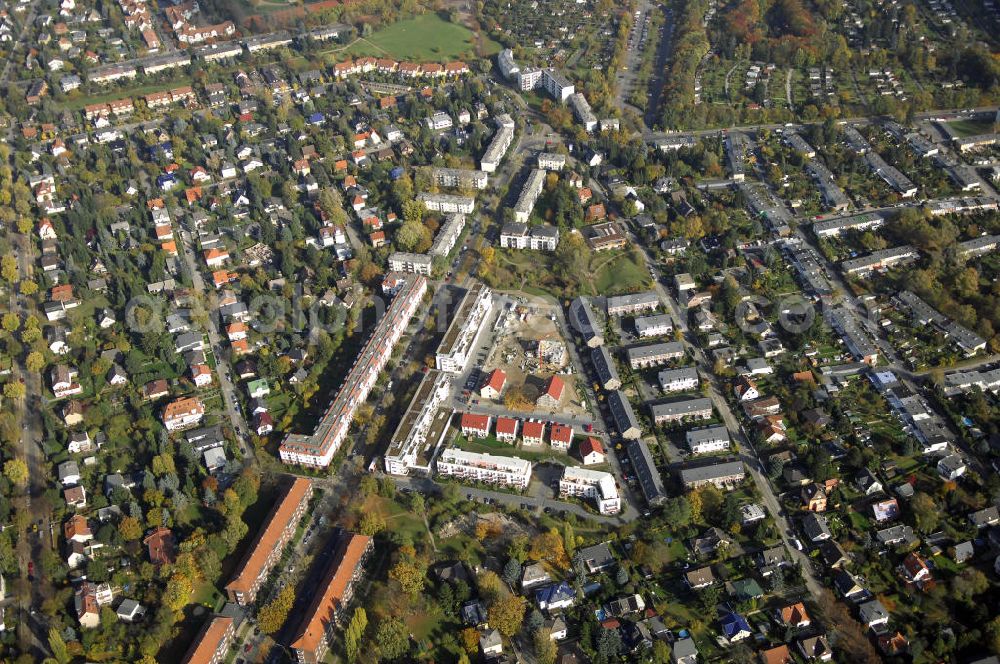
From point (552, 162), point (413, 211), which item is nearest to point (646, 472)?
point (413, 211)

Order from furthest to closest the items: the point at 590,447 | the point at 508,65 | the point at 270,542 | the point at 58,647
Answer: the point at 508,65
the point at 590,447
the point at 270,542
the point at 58,647

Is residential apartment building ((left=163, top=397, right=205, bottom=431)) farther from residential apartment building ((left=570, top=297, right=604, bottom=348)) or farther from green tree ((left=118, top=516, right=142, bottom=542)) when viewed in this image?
residential apartment building ((left=570, top=297, right=604, bottom=348))

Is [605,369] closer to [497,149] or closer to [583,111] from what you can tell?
[497,149]

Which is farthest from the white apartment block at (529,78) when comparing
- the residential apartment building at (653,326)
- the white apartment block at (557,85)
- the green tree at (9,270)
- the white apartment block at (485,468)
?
the white apartment block at (485,468)

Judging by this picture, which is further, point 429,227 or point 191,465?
point 429,227

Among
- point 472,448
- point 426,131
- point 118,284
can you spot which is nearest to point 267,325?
point 118,284

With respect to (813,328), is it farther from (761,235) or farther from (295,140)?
(295,140)

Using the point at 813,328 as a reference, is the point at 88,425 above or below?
below
